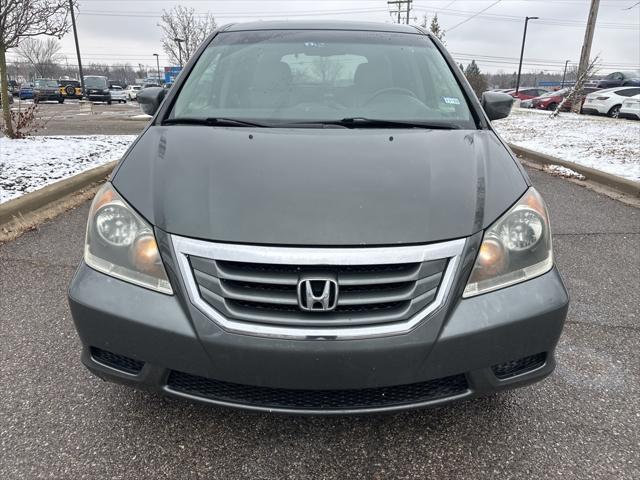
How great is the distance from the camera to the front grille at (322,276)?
1.56 meters

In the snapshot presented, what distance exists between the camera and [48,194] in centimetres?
502

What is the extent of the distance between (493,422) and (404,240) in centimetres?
99

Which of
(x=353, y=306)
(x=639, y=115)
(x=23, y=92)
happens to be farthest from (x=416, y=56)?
(x=23, y=92)

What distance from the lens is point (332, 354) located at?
152 centimetres

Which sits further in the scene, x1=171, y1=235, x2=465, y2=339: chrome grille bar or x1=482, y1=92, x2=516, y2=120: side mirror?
x1=482, y1=92, x2=516, y2=120: side mirror

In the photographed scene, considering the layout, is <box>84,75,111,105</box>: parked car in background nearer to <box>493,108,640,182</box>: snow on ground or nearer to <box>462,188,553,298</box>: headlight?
<box>493,108,640,182</box>: snow on ground

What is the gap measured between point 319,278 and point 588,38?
22.9m

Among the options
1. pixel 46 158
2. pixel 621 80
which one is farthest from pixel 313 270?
pixel 621 80

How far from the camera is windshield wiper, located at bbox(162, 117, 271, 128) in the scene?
2.41 meters

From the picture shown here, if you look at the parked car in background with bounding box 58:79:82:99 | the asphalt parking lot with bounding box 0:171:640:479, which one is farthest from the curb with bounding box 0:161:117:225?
the parked car in background with bounding box 58:79:82:99

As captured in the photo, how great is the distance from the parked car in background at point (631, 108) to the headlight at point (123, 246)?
21.0 meters

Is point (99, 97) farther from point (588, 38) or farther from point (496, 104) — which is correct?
point (496, 104)

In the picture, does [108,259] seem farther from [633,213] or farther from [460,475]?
[633,213]

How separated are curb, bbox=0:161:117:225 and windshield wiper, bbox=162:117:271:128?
2758 mm
